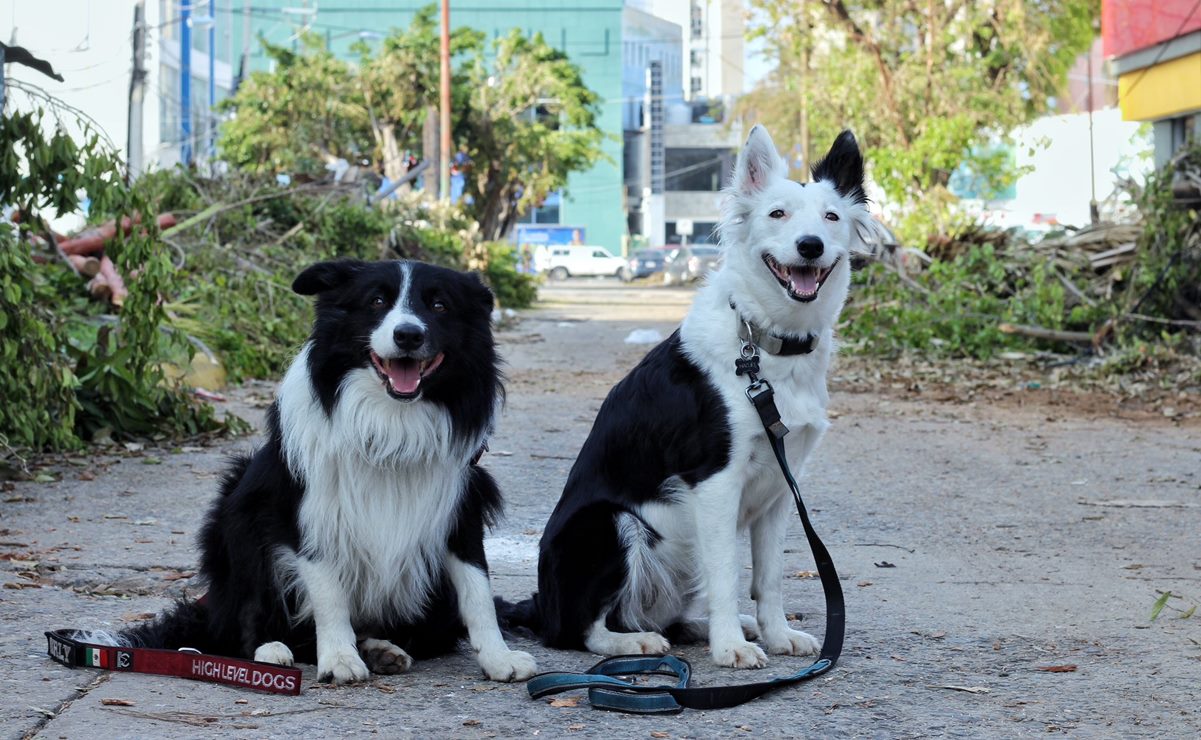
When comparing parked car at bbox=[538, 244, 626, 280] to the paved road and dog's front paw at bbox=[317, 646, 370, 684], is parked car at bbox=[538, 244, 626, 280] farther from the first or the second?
dog's front paw at bbox=[317, 646, 370, 684]

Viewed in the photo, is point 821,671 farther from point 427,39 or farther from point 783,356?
point 427,39

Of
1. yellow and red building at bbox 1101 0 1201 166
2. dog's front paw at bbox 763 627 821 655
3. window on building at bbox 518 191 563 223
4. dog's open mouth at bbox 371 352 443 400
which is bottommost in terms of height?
dog's front paw at bbox 763 627 821 655

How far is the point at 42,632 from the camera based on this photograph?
4.64 metres

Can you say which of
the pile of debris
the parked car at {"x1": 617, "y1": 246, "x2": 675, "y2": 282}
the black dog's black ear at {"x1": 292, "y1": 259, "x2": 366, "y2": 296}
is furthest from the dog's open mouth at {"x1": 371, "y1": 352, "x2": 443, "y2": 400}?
the parked car at {"x1": 617, "y1": 246, "x2": 675, "y2": 282}

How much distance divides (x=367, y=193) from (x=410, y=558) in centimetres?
1976

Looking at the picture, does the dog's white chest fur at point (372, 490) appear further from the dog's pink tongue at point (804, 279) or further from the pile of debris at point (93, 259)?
the pile of debris at point (93, 259)

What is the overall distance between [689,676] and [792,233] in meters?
1.47

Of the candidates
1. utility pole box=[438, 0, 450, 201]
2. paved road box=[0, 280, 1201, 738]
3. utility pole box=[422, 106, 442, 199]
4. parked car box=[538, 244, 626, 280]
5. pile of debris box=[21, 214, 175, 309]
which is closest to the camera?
paved road box=[0, 280, 1201, 738]

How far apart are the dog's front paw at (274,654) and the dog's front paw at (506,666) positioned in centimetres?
58

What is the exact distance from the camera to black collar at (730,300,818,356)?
4566mm

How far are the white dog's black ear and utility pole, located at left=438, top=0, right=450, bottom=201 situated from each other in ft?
98.0

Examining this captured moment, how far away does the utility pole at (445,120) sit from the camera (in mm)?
34750

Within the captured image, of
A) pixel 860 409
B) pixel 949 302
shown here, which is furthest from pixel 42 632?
pixel 949 302

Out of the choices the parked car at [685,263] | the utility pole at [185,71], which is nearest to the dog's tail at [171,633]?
the utility pole at [185,71]
